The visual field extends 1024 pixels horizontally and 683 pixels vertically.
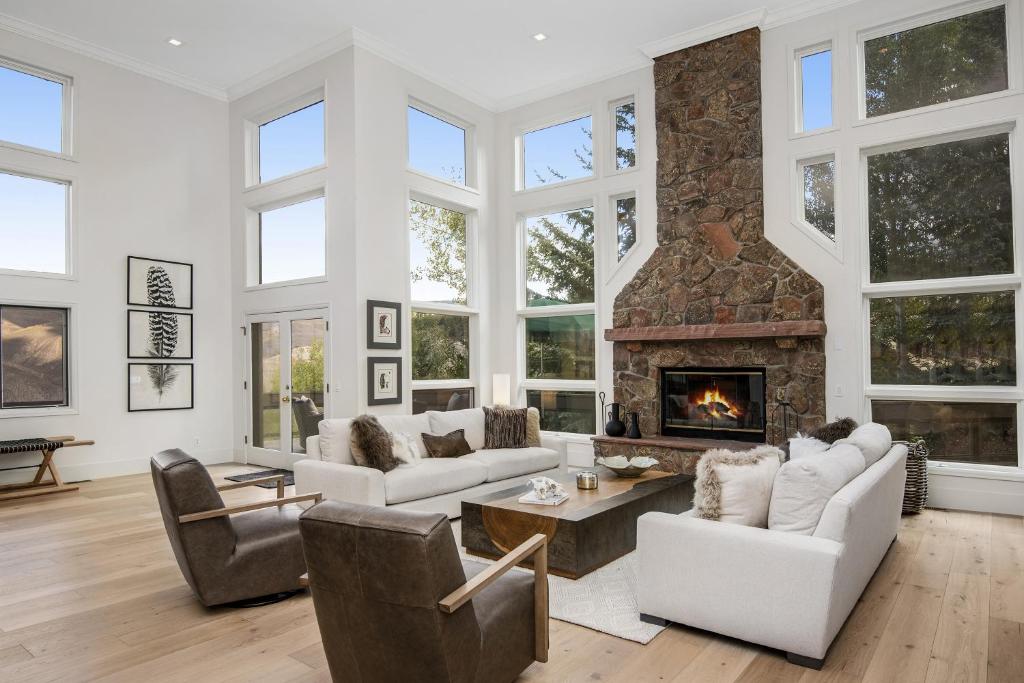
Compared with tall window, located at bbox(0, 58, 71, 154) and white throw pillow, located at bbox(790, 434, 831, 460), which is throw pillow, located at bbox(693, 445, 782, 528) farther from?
tall window, located at bbox(0, 58, 71, 154)

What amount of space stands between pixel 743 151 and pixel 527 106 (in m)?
3.05

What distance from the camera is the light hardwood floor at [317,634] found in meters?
2.71

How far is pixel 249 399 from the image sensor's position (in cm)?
814

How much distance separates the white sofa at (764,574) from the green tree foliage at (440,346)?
5.00 m

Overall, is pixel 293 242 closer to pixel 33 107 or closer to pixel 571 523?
pixel 33 107

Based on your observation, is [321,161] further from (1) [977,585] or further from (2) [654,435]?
(1) [977,585]

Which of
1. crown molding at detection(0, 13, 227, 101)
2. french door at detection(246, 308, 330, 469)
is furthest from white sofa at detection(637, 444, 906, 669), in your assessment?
crown molding at detection(0, 13, 227, 101)

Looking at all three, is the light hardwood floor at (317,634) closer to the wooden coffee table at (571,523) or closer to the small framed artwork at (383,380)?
the wooden coffee table at (571,523)

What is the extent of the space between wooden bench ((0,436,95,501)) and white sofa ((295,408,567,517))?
9.59 ft

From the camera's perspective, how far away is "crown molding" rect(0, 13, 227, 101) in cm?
654

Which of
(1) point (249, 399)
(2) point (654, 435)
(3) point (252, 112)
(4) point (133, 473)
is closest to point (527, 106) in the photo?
(3) point (252, 112)

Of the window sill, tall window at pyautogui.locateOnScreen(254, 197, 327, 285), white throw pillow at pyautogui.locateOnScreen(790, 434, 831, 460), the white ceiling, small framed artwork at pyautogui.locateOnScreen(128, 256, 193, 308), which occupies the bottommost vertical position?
white throw pillow at pyautogui.locateOnScreen(790, 434, 831, 460)

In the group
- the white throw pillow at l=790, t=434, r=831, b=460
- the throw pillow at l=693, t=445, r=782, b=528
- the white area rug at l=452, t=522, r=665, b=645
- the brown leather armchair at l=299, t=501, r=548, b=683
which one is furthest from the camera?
the white throw pillow at l=790, t=434, r=831, b=460

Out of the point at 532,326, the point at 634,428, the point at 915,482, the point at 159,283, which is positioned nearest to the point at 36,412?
the point at 159,283
